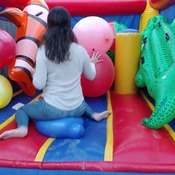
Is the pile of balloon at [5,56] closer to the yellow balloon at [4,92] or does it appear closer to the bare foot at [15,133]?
the yellow balloon at [4,92]

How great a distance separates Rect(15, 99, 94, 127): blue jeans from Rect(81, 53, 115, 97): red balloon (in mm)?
385

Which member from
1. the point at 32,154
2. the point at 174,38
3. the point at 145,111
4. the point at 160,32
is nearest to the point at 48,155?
the point at 32,154

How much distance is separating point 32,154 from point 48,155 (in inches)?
2.6

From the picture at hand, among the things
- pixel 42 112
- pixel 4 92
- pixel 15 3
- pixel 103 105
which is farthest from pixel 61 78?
pixel 15 3

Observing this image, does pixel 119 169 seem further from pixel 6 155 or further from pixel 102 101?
pixel 102 101

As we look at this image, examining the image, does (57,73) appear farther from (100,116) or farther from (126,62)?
(126,62)

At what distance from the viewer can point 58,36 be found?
1.31m

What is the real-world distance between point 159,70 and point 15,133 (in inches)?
33.2

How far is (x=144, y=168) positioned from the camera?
1076 mm

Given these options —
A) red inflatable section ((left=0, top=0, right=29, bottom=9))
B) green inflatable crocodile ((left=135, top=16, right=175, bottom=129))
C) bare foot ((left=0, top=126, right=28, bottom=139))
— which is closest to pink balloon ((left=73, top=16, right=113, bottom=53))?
green inflatable crocodile ((left=135, top=16, right=175, bottom=129))

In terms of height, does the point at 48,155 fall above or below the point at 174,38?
below

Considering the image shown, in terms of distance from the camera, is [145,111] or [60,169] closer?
[60,169]

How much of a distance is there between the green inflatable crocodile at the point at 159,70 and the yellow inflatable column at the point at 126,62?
0.22 feet

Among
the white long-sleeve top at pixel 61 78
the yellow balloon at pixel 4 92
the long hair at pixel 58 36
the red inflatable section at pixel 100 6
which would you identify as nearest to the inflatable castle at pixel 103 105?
the yellow balloon at pixel 4 92
